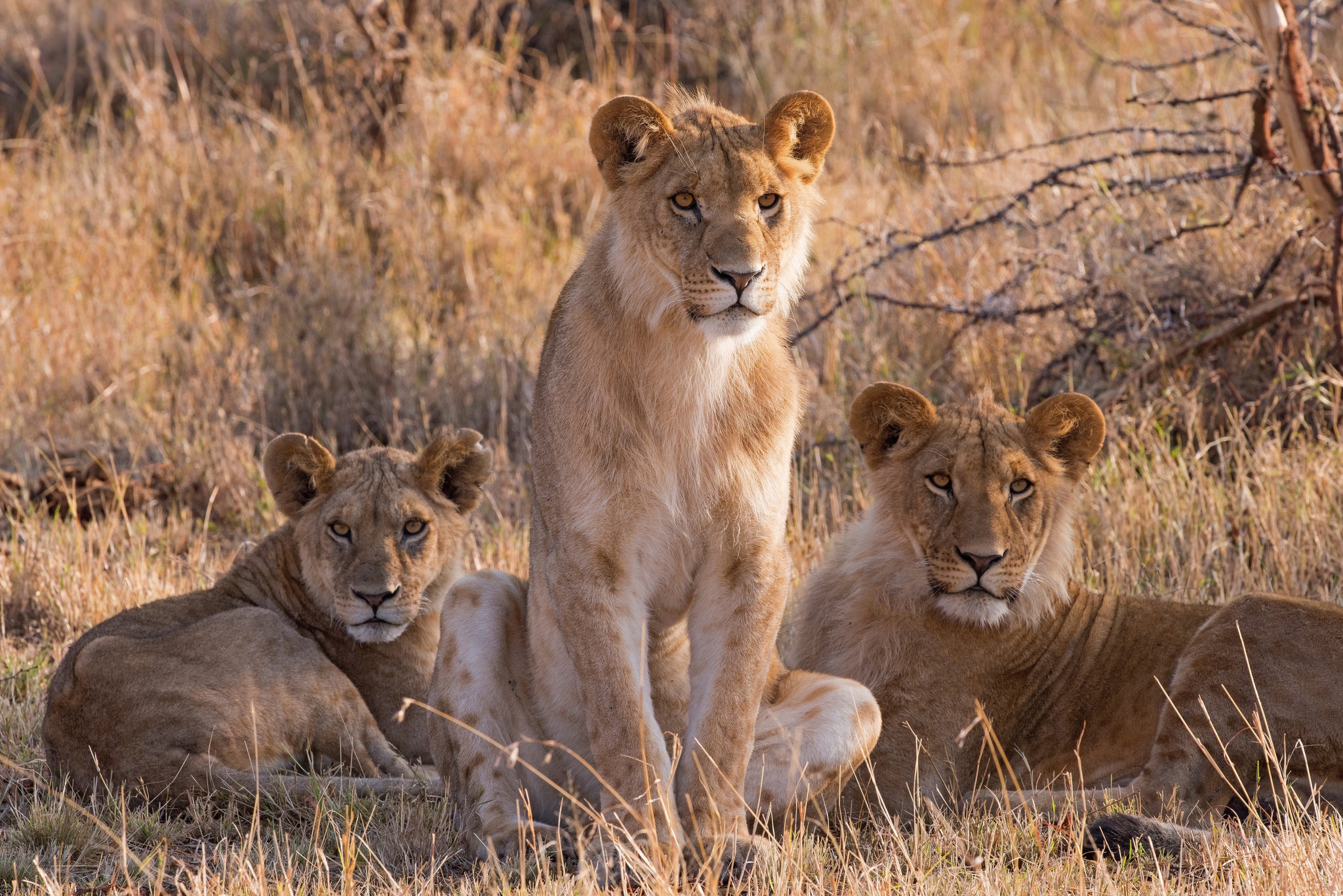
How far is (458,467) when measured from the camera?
498 centimetres

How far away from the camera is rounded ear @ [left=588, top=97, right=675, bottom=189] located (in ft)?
11.6

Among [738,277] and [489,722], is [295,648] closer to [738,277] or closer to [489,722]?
[489,722]

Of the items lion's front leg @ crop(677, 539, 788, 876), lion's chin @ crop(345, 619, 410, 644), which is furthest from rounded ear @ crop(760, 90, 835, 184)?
lion's chin @ crop(345, 619, 410, 644)

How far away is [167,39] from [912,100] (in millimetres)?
5735

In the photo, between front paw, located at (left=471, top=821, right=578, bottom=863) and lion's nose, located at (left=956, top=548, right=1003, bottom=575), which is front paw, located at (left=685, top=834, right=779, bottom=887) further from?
lion's nose, located at (left=956, top=548, right=1003, bottom=575)

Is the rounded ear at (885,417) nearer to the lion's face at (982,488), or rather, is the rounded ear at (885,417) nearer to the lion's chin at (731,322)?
the lion's face at (982,488)

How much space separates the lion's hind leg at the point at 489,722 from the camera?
372cm

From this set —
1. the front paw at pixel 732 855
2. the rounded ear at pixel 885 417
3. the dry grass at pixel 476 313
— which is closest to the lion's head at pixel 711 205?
the rounded ear at pixel 885 417

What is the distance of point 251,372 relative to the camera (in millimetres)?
7734

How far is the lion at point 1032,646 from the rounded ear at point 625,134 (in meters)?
1.13

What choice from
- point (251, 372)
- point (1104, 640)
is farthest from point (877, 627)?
point (251, 372)

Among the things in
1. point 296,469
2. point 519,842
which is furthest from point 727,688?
point 296,469

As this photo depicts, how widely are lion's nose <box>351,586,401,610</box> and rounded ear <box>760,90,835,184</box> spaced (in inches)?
75.3

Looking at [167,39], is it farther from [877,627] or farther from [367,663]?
[877,627]
